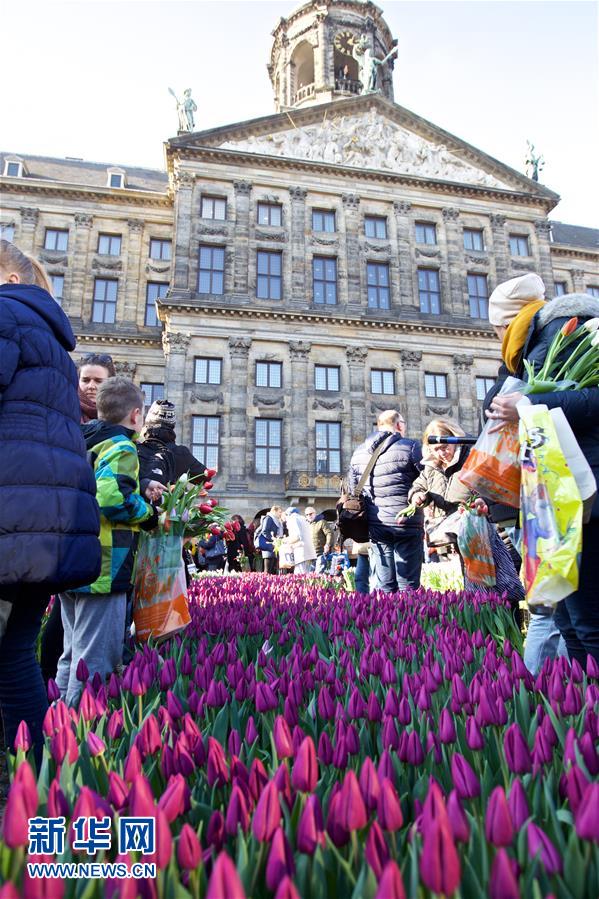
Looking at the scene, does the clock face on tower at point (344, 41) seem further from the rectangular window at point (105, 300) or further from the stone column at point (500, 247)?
the rectangular window at point (105, 300)

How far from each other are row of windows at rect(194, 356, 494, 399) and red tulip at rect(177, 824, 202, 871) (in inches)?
982

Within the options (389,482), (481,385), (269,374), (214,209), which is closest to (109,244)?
(214,209)

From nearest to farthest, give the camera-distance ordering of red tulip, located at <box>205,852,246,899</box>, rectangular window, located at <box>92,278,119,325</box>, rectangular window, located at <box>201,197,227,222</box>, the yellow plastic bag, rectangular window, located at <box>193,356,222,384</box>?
red tulip, located at <box>205,852,246,899</box> < the yellow plastic bag < rectangular window, located at <box>193,356,222,384</box> < rectangular window, located at <box>201,197,227,222</box> < rectangular window, located at <box>92,278,119,325</box>

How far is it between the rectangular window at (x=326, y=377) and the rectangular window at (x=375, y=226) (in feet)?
23.3

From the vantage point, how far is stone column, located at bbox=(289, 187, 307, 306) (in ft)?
89.7

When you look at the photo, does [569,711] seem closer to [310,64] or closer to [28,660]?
[28,660]

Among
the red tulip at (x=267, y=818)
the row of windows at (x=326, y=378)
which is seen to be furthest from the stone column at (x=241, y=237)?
the red tulip at (x=267, y=818)

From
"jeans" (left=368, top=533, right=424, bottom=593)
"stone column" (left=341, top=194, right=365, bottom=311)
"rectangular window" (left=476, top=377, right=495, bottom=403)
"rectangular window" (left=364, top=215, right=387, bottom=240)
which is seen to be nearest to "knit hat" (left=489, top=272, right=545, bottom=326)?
"jeans" (left=368, top=533, right=424, bottom=593)

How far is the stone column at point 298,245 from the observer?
27.3m

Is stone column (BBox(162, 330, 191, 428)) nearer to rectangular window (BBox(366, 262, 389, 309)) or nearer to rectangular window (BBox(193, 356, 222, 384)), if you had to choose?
rectangular window (BBox(193, 356, 222, 384))

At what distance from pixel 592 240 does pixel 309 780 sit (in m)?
44.2

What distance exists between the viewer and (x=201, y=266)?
87.7 feet

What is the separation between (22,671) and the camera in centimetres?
235

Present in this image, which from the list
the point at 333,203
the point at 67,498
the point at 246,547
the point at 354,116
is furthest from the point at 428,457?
the point at 354,116
